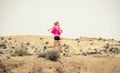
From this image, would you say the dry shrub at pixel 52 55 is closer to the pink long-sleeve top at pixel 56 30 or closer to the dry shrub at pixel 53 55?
the dry shrub at pixel 53 55

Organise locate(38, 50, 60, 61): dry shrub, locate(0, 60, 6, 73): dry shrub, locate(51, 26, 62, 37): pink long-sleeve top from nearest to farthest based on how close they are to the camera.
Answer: locate(0, 60, 6, 73): dry shrub
locate(38, 50, 60, 61): dry shrub
locate(51, 26, 62, 37): pink long-sleeve top

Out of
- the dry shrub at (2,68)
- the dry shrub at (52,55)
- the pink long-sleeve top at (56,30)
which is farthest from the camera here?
the pink long-sleeve top at (56,30)

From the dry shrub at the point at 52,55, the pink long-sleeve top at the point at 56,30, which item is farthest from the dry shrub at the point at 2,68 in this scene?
the pink long-sleeve top at the point at 56,30

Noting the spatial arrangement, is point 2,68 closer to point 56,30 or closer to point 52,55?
point 52,55

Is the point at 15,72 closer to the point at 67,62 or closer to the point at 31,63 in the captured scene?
the point at 31,63

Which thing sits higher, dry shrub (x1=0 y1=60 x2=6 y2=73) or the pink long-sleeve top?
the pink long-sleeve top

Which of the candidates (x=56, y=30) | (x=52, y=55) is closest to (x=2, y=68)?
(x=52, y=55)

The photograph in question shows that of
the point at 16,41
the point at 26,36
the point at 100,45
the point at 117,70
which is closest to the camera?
the point at 117,70

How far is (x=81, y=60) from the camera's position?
2995 cm

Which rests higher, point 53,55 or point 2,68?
point 53,55

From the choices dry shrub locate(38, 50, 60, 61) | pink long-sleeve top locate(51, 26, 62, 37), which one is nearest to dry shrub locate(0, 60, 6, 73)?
dry shrub locate(38, 50, 60, 61)

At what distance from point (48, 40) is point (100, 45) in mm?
8635

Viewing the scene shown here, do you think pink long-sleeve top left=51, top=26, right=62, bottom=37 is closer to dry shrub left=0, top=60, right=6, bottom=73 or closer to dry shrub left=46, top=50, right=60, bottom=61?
dry shrub left=46, top=50, right=60, bottom=61

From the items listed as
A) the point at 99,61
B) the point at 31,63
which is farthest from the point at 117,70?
the point at 31,63
